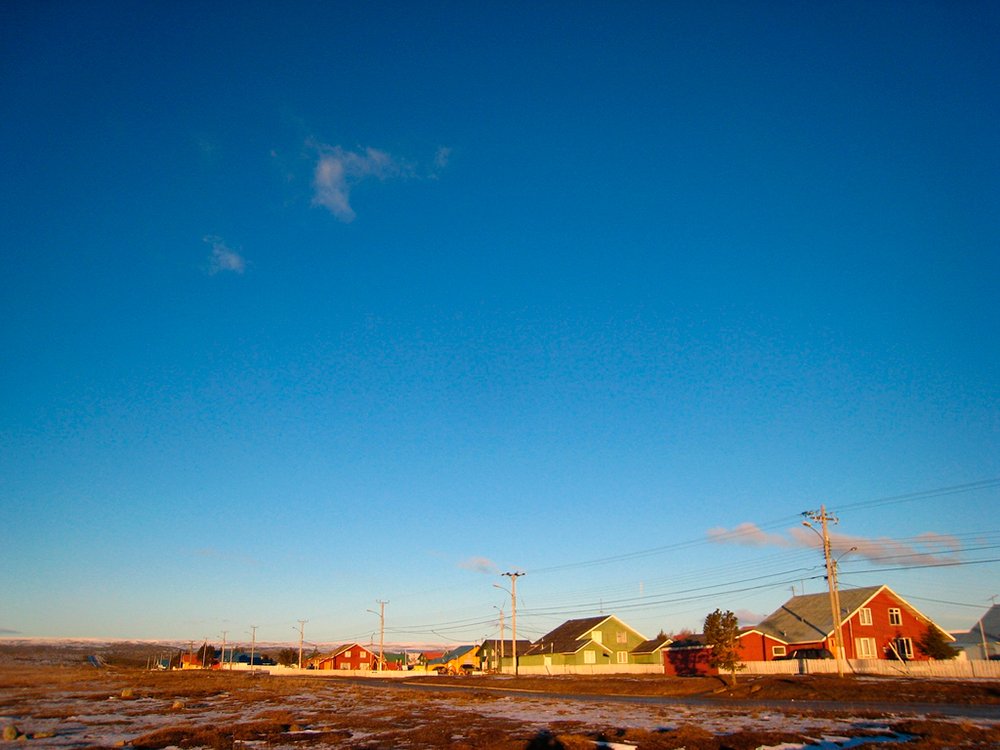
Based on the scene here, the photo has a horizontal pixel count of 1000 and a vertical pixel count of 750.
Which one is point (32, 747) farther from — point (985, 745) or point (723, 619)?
point (723, 619)

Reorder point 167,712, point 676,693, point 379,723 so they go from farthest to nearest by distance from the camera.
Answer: point 676,693, point 167,712, point 379,723

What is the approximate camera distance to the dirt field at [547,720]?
23.9 meters

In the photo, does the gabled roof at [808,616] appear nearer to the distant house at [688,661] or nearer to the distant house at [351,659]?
the distant house at [688,661]

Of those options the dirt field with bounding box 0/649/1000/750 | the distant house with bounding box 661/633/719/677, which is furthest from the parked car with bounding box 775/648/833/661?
the dirt field with bounding box 0/649/1000/750

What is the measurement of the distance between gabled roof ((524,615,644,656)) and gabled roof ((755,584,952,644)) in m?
24.9

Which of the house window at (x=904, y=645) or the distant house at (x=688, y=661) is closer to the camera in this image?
the house window at (x=904, y=645)

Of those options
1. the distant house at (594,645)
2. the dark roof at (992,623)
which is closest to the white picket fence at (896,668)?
the distant house at (594,645)

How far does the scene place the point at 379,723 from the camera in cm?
3203

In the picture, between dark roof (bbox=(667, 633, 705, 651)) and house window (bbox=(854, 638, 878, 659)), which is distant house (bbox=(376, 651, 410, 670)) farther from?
house window (bbox=(854, 638, 878, 659))

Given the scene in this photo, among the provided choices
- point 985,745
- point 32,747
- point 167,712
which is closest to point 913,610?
point 985,745

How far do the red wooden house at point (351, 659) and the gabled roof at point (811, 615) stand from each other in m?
92.8

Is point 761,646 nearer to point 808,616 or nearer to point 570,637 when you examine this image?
point 808,616

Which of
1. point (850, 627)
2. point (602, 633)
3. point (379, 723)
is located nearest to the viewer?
point (379, 723)

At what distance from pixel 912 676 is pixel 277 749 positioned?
52151 millimetres
